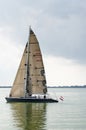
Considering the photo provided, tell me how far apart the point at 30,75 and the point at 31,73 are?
0.49 m

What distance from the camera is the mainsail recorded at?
351ft

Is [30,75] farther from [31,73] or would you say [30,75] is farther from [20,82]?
[20,82]

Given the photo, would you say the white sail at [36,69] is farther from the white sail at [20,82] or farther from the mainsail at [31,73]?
the white sail at [20,82]

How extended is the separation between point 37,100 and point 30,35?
15.5 meters

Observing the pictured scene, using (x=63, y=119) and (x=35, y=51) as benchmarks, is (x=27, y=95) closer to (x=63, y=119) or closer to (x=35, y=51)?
(x=35, y=51)

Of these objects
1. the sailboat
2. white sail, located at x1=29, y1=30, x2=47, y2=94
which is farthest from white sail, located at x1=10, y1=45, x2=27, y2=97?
white sail, located at x1=29, y1=30, x2=47, y2=94

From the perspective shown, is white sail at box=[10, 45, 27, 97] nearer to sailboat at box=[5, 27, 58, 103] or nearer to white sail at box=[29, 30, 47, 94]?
sailboat at box=[5, 27, 58, 103]

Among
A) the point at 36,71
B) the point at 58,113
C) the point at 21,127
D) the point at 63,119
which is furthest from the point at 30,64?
the point at 21,127

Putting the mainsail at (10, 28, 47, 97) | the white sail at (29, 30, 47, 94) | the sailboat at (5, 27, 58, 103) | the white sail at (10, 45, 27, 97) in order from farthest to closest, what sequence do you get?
the white sail at (29, 30, 47, 94), the mainsail at (10, 28, 47, 97), the sailboat at (5, 27, 58, 103), the white sail at (10, 45, 27, 97)

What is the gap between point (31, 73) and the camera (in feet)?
355

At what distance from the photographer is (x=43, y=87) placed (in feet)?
354

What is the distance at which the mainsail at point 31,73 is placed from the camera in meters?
107

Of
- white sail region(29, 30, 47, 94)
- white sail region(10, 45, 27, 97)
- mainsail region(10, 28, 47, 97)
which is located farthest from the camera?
white sail region(29, 30, 47, 94)

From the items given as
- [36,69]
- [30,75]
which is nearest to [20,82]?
[30,75]
